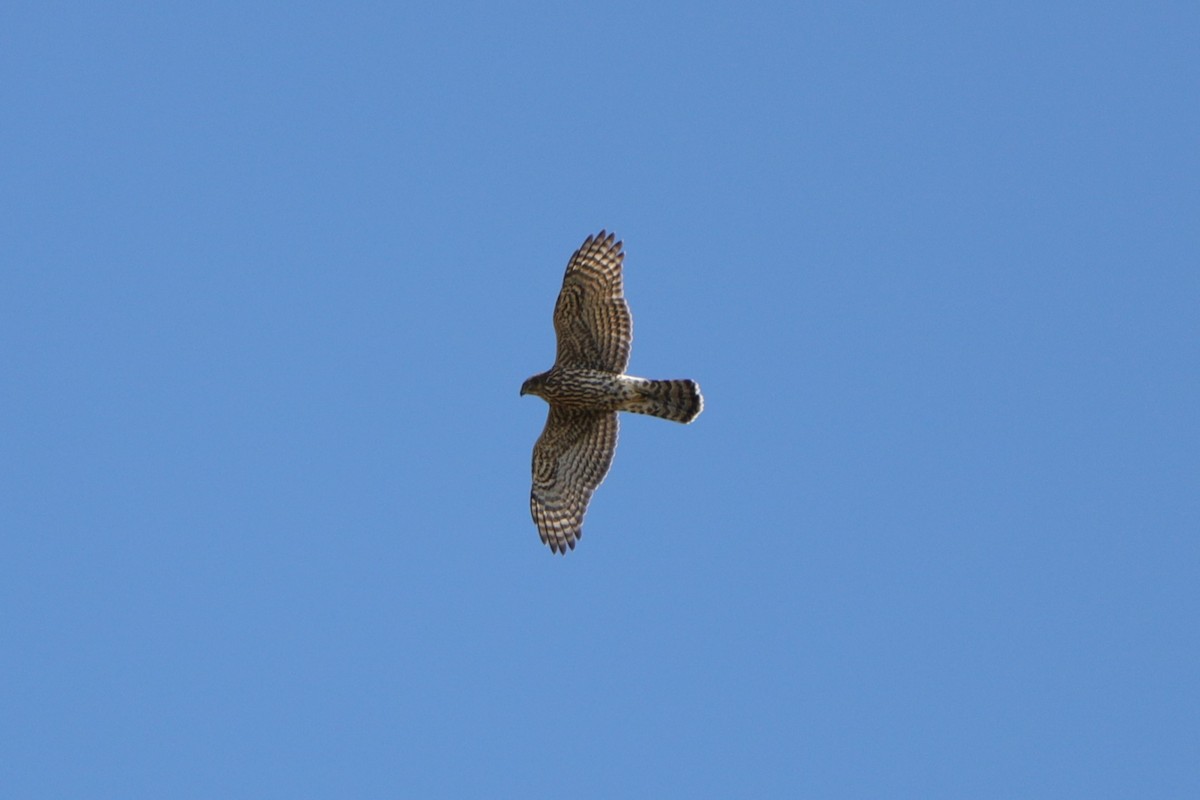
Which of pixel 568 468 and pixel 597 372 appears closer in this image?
pixel 597 372

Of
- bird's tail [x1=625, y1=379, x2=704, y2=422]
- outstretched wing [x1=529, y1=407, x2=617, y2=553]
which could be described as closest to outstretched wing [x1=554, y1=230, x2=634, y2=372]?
bird's tail [x1=625, y1=379, x2=704, y2=422]

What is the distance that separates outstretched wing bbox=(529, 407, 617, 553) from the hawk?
1cm

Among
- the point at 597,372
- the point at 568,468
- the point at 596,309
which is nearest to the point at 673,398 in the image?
the point at 597,372

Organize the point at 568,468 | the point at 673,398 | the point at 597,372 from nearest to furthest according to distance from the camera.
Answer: the point at 673,398 < the point at 597,372 < the point at 568,468

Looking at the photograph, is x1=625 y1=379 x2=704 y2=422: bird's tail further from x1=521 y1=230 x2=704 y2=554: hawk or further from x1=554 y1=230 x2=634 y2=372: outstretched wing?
x1=554 y1=230 x2=634 y2=372: outstretched wing

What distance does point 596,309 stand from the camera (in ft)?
61.2

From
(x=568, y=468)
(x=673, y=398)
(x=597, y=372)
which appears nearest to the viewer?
(x=673, y=398)

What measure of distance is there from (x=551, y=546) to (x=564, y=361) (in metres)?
2.02

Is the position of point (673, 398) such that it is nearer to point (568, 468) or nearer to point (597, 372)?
point (597, 372)

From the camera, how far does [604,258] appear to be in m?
18.6

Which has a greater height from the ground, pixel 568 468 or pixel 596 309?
pixel 596 309

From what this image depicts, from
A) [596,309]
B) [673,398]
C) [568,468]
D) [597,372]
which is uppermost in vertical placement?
[596,309]

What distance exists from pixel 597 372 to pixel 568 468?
1.39 m

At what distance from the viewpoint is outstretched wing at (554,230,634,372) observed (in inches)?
731
